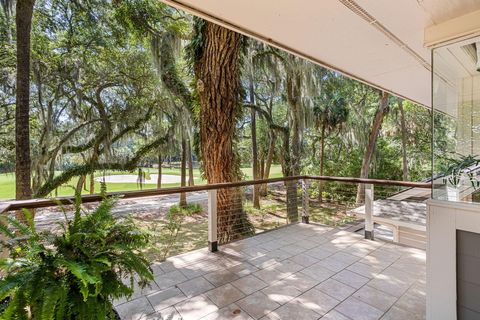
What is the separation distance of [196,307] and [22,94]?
4.45 metres

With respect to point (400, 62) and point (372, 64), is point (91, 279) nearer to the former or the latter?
point (372, 64)

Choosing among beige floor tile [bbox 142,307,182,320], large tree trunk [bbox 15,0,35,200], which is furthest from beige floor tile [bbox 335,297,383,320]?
large tree trunk [bbox 15,0,35,200]

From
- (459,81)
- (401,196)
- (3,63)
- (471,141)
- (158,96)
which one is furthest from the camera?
(158,96)

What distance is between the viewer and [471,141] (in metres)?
1.96

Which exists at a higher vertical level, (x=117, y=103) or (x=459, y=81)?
(x=117, y=103)

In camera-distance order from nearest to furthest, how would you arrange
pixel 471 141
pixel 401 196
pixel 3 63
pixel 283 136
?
pixel 471 141
pixel 3 63
pixel 401 196
pixel 283 136

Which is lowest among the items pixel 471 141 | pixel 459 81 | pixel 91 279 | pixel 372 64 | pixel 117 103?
pixel 91 279

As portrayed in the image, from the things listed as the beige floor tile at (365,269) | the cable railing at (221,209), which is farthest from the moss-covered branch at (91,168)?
the beige floor tile at (365,269)

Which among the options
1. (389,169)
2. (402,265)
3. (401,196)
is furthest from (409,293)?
(389,169)

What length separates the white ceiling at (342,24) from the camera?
160cm

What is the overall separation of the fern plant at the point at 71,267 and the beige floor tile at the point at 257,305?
0.89m

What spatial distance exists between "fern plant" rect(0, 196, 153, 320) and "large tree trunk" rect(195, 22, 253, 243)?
219 centimetres

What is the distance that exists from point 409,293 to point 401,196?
5493mm

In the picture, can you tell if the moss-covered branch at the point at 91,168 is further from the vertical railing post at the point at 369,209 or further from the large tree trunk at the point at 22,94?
the vertical railing post at the point at 369,209
